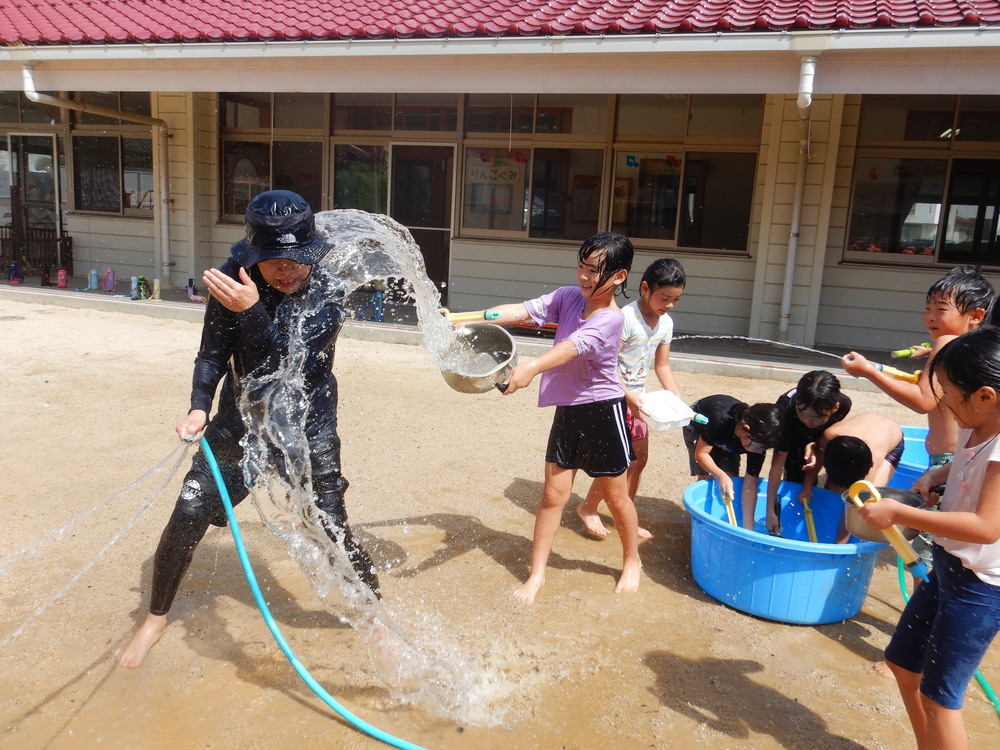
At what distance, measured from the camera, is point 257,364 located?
2619 mm

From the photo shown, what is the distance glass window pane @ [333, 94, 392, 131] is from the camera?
1128 cm

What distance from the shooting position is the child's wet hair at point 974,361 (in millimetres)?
1942

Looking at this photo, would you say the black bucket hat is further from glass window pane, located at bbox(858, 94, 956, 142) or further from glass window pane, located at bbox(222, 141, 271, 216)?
glass window pane, located at bbox(222, 141, 271, 216)

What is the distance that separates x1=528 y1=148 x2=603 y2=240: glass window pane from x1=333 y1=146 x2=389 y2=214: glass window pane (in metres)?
2.30

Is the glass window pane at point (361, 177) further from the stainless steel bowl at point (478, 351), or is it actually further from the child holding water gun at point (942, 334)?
the child holding water gun at point (942, 334)

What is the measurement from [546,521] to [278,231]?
1.69m

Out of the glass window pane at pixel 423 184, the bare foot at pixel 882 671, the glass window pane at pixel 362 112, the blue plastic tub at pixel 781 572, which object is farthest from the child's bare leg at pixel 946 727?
the glass window pane at pixel 362 112

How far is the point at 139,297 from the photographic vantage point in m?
10.6

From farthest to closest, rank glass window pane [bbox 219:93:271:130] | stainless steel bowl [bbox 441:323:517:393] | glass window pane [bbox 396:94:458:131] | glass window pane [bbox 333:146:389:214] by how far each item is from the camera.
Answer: glass window pane [bbox 219:93:271:130] → glass window pane [bbox 333:146:389:214] → glass window pane [bbox 396:94:458:131] → stainless steel bowl [bbox 441:323:517:393]

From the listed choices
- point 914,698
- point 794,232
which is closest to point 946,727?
point 914,698

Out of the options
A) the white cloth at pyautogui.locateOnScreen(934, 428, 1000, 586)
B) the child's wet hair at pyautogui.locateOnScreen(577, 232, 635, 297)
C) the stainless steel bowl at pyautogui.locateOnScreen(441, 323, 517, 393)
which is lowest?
the white cloth at pyautogui.locateOnScreen(934, 428, 1000, 586)

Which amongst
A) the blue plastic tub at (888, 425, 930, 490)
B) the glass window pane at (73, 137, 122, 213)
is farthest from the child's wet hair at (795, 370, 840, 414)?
the glass window pane at (73, 137, 122, 213)

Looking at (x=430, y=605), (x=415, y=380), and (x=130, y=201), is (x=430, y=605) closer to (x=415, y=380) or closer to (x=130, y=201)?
(x=415, y=380)

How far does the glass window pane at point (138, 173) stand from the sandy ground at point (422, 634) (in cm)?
846
